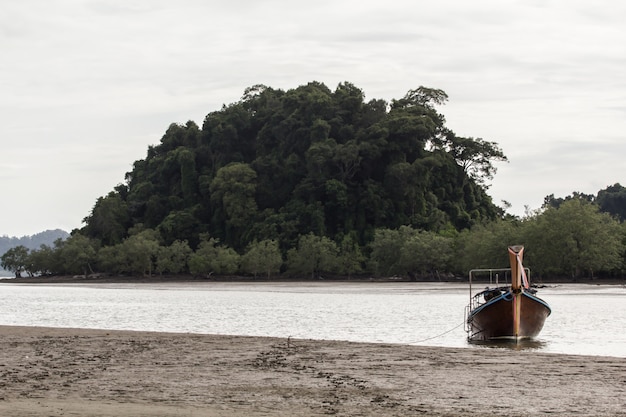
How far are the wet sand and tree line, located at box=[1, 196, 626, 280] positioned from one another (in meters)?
68.3

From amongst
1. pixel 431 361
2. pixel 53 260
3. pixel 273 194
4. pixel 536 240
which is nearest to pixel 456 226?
pixel 273 194

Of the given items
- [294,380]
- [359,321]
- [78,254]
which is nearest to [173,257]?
[78,254]

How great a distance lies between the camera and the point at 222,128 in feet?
465

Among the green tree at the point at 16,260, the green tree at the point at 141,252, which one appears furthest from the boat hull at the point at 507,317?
the green tree at the point at 16,260

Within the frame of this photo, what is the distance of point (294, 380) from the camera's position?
16703 mm

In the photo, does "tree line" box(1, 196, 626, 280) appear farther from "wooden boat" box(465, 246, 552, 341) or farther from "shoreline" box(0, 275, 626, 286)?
"wooden boat" box(465, 246, 552, 341)

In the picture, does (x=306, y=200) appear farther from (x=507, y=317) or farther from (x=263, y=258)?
(x=507, y=317)

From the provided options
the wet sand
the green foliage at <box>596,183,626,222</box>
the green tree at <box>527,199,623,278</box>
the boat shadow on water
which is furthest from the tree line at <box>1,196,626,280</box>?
the wet sand

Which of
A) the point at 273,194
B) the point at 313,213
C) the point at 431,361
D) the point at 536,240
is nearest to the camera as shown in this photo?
the point at 431,361

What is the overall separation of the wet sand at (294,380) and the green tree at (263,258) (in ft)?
301

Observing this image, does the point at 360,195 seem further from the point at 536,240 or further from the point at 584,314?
the point at 584,314

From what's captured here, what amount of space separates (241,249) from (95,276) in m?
24.6

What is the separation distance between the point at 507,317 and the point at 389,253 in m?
80.5

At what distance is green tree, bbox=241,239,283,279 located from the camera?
116 meters
